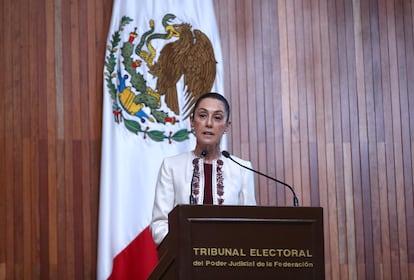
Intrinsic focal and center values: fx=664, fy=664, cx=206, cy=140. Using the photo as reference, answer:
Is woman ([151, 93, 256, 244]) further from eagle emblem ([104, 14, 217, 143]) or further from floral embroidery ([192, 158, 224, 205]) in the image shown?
eagle emblem ([104, 14, 217, 143])

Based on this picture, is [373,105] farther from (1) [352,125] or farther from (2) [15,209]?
(2) [15,209]

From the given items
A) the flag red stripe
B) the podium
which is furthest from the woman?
the flag red stripe

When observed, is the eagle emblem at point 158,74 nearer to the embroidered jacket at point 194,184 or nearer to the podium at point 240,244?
the embroidered jacket at point 194,184

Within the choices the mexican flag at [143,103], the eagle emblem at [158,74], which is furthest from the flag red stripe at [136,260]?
the eagle emblem at [158,74]

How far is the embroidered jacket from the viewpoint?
133 inches

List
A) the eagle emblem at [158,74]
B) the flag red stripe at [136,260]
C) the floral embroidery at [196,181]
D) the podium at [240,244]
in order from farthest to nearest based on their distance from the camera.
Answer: the eagle emblem at [158,74]
the flag red stripe at [136,260]
the floral embroidery at [196,181]
the podium at [240,244]

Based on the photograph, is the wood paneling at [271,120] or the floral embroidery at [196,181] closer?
the floral embroidery at [196,181]

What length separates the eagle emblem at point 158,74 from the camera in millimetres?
4504

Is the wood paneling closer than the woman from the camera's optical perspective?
No

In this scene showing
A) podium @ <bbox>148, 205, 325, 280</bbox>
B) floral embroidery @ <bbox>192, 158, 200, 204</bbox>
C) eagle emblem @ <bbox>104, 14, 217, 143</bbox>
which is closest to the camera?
podium @ <bbox>148, 205, 325, 280</bbox>

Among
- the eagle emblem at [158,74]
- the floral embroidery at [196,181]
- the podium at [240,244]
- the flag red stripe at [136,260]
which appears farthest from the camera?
the eagle emblem at [158,74]

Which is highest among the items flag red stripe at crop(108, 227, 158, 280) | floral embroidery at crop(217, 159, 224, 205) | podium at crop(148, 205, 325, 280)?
floral embroidery at crop(217, 159, 224, 205)

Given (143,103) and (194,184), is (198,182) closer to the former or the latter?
(194,184)

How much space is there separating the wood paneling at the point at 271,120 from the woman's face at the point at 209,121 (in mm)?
1206
